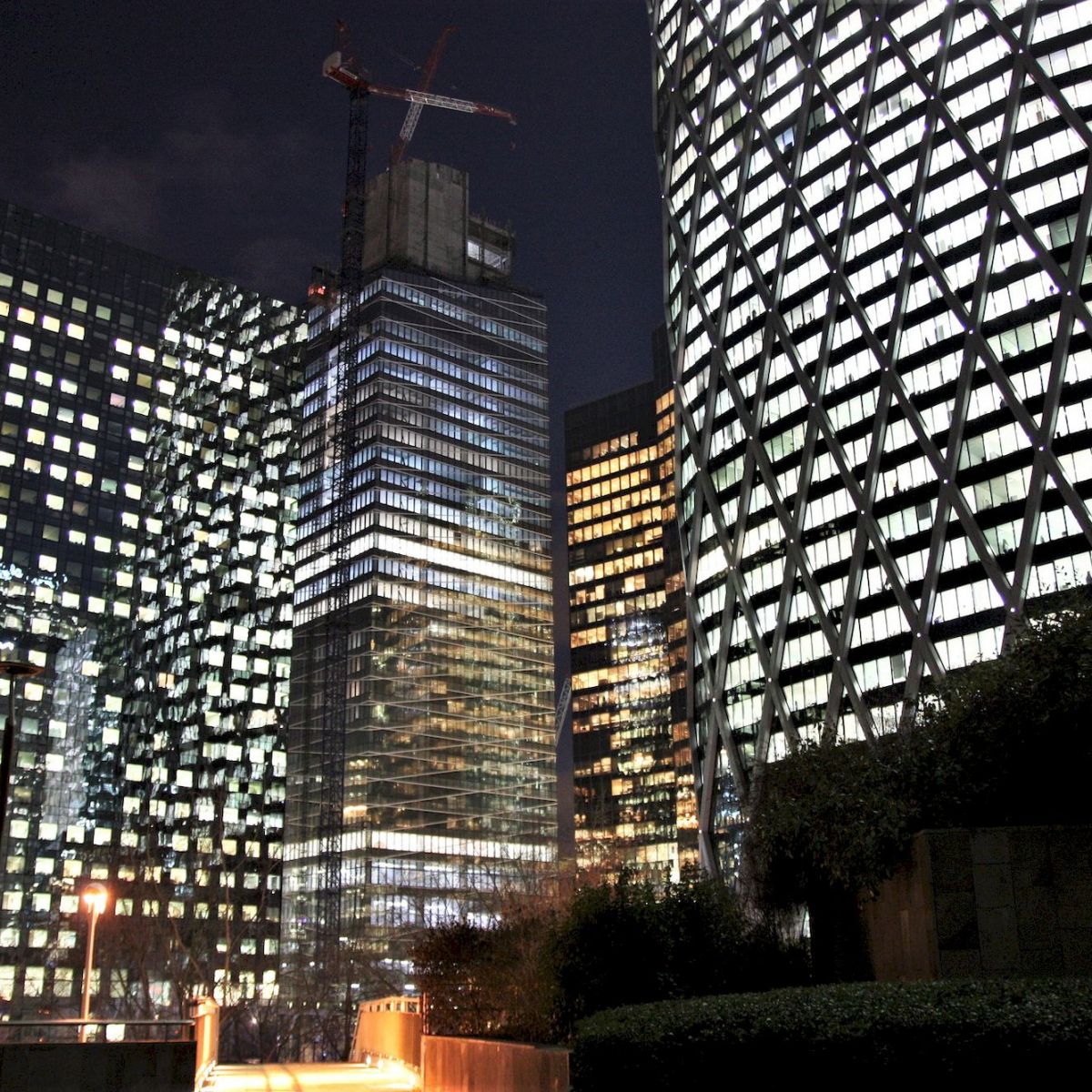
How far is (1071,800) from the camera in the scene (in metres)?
18.6

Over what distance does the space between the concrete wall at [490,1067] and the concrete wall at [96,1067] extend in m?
5.04

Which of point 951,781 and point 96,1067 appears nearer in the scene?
point 951,781

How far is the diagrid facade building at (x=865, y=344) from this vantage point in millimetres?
83875

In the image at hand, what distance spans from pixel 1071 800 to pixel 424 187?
165938 mm

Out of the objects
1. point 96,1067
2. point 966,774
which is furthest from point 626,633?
point 966,774

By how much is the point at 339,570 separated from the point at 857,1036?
5517 inches

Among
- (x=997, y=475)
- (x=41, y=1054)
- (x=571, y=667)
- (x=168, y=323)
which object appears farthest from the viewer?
(x=571, y=667)

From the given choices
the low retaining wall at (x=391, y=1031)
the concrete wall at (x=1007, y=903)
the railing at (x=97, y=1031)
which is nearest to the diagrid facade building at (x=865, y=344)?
the railing at (x=97, y=1031)

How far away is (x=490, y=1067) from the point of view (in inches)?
851

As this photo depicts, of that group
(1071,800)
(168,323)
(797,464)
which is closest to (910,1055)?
(1071,800)

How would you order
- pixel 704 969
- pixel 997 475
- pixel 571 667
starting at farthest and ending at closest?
pixel 571 667 < pixel 997 475 < pixel 704 969

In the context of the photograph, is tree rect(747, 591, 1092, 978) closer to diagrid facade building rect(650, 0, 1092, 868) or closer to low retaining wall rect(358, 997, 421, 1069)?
low retaining wall rect(358, 997, 421, 1069)

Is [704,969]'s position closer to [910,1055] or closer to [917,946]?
[917,946]

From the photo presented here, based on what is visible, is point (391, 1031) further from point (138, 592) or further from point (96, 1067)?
point (138, 592)
